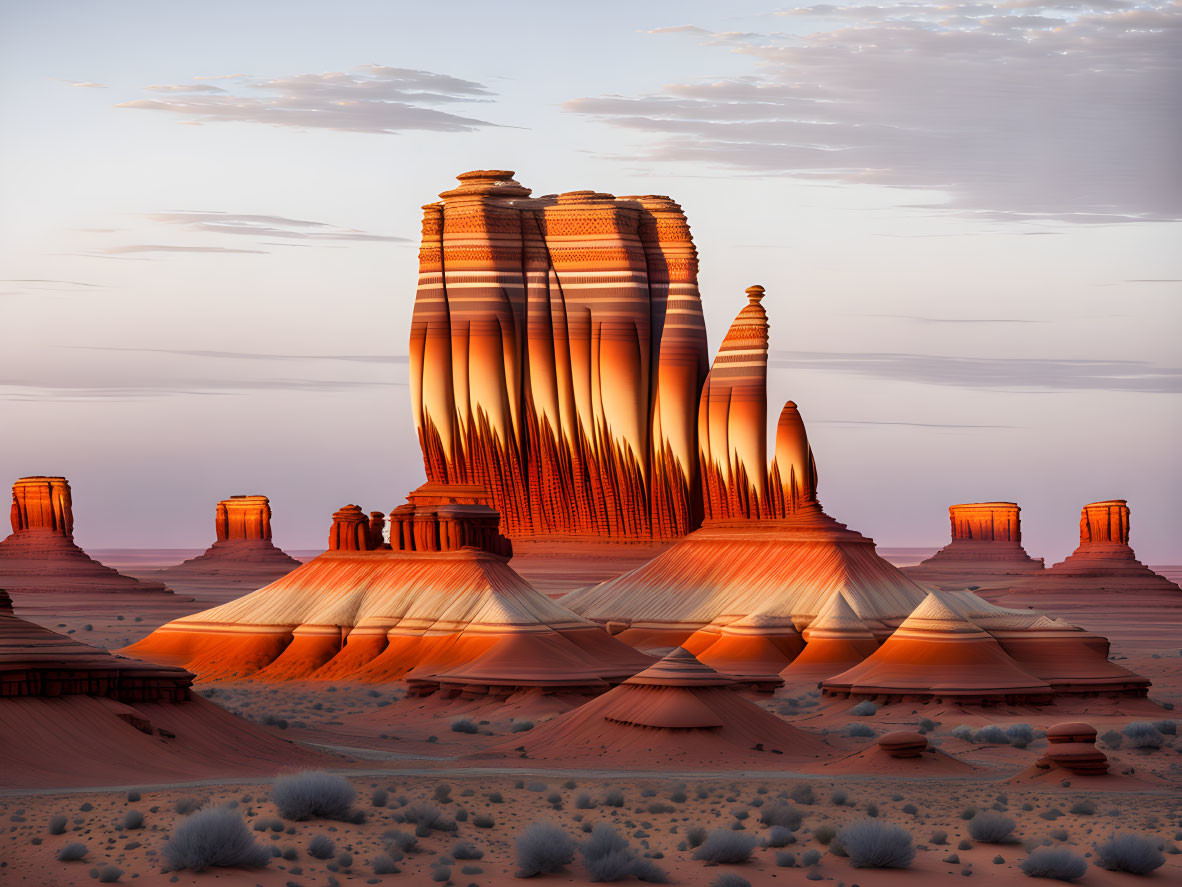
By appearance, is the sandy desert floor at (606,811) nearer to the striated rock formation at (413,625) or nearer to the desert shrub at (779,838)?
the desert shrub at (779,838)

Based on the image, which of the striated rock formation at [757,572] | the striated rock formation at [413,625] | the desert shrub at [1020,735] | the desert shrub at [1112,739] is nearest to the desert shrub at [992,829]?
the desert shrub at [1020,735]

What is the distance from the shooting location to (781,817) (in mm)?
34281

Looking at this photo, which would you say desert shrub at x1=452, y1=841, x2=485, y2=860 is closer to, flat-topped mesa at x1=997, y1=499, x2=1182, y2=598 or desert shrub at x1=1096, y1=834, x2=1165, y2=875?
desert shrub at x1=1096, y1=834, x2=1165, y2=875

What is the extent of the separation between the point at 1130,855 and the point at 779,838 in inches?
233

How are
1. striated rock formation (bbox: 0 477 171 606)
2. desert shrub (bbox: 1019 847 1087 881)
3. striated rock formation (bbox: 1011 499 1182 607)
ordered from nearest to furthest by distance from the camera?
desert shrub (bbox: 1019 847 1087 881), striated rock formation (bbox: 0 477 171 606), striated rock formation (bbox: 1011 499 1182 607)

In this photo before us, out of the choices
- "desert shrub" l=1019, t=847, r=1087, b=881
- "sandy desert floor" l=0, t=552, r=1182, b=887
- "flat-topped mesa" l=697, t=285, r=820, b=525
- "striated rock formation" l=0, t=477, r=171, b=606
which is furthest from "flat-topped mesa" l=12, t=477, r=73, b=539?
"desert shrub" l=1019, t=847, r=1087, b=881

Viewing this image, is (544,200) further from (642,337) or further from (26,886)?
(26,886)

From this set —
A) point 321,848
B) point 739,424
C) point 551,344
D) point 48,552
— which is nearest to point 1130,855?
point 321,848

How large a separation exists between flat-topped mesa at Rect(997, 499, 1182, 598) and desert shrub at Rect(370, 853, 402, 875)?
412ft

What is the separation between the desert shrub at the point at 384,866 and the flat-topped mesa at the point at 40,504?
121m

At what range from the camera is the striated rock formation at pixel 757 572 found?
79.3 m

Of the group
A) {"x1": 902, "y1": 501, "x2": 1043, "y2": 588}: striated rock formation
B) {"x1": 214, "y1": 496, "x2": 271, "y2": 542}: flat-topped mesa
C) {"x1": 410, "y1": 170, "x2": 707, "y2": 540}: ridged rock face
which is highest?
{"x1": 410, "y1": 170, "x2": 707, "y2": 540}: ridged rock face

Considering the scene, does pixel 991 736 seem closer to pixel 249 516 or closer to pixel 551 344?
pixel 551 344

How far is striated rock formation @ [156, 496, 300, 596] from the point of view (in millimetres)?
187875
